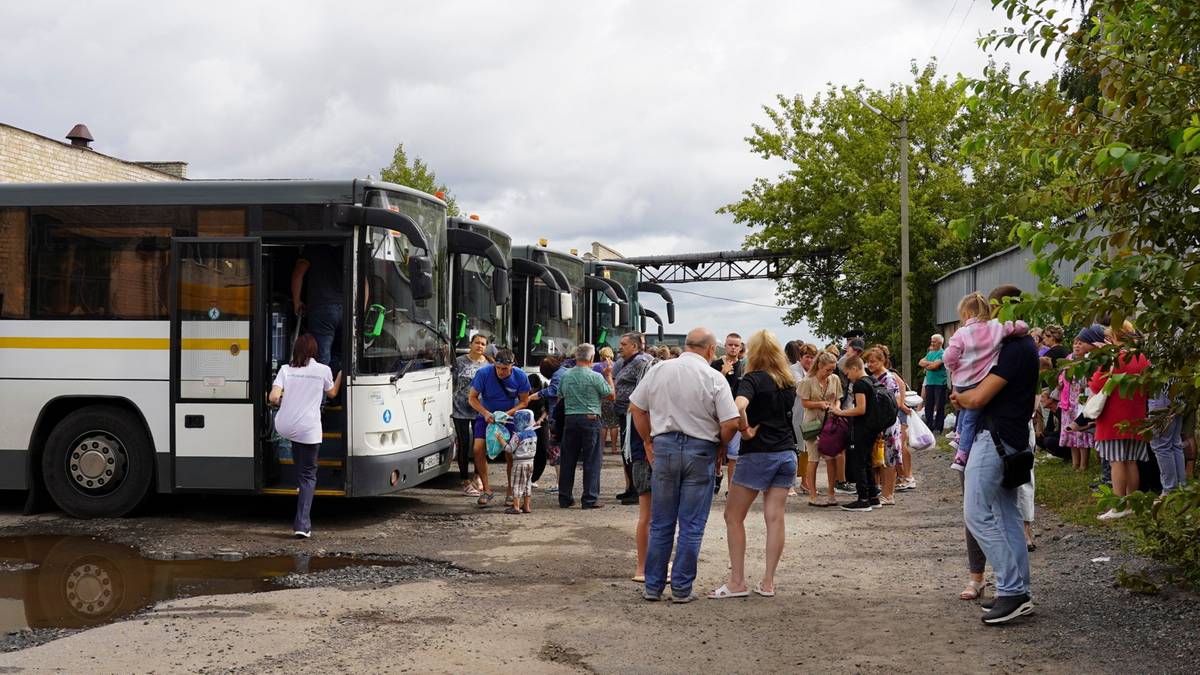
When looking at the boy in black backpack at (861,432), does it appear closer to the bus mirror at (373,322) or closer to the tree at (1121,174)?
the bus mirror at (373,322)

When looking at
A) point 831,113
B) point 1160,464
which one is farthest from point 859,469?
point 831,113

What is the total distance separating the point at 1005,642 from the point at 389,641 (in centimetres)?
348

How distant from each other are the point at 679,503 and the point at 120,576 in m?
4.22

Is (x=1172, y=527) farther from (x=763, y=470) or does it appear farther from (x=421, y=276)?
(x=421, y=276)

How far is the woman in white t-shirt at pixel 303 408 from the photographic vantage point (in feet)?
34.3

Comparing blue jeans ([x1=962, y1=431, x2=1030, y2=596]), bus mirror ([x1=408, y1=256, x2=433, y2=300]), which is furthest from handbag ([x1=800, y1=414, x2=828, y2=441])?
blue jeans ([x1=962, y1=431, x2=1030, y2=596])

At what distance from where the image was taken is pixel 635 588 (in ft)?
27.8

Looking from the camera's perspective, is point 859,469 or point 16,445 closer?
point 16,445

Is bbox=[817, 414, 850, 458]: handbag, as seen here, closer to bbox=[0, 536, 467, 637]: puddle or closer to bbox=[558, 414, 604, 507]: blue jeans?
bbox=[558, 414, 604, 507]: blue jeans

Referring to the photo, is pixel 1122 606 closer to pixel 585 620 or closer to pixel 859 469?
pixel 585 620

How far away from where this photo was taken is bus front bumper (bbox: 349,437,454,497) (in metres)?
11.0

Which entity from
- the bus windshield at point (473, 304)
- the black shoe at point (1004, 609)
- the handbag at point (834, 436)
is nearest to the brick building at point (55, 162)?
the bus windshield at point (473, 304)

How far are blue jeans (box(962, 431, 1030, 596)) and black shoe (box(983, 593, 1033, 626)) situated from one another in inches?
1.3

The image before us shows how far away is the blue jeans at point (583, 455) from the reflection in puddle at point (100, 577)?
11.3 feet
